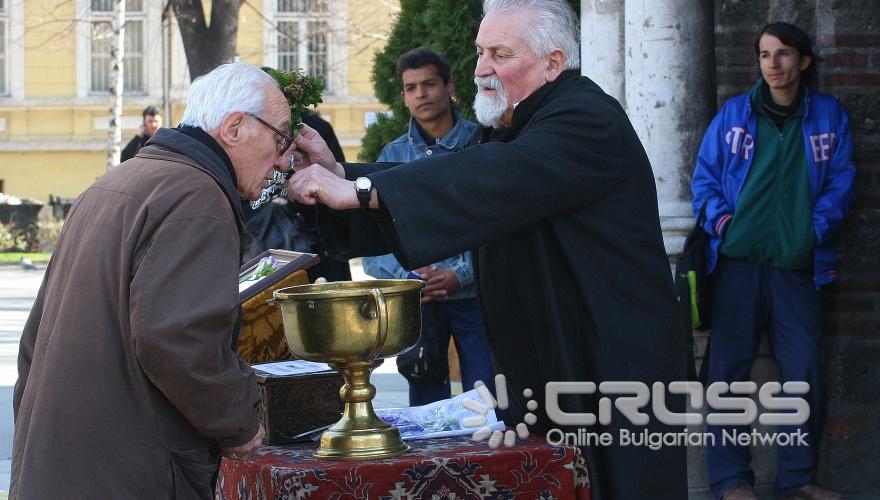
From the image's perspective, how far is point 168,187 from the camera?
9.99 ft

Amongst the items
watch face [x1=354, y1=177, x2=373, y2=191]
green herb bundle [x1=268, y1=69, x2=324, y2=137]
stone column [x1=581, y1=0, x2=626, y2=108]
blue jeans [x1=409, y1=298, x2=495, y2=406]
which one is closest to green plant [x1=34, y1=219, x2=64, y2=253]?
stone column [x1=581, y1=0, x2=626, y2=108]

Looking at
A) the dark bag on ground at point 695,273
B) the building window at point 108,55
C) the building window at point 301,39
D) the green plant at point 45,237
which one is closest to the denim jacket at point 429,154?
the dark bag on ground at point 695,273

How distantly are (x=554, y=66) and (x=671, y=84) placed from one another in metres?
2.58

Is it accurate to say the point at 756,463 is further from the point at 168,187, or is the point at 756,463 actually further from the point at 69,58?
the point at 69,58

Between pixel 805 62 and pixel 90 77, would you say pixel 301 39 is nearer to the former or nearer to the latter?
pixel 90 77

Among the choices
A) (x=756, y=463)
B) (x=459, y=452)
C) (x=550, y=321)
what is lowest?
(x=756, y=463)

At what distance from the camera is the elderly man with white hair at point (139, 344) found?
116 inches

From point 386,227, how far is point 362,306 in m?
0.20

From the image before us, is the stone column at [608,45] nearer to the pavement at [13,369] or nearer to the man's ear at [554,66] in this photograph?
the pavement at [13,369]

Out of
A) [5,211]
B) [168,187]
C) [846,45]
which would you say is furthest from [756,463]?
[5,211]

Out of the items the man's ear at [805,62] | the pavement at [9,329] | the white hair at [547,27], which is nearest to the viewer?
the white hair at [547,27]

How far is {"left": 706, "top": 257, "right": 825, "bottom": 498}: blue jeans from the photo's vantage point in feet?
19.9

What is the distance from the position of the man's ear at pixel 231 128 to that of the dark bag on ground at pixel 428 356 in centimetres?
279

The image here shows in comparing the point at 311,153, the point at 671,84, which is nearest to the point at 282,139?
the point at 311,153
